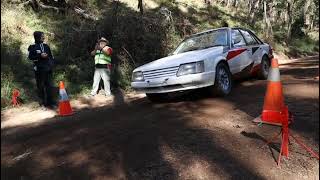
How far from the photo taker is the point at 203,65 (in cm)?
917

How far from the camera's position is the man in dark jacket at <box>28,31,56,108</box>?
1033 cm

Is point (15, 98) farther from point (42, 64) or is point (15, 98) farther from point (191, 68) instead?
point (191, 68)

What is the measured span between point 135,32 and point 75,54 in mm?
2009

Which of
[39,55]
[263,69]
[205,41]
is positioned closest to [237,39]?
[205,41]

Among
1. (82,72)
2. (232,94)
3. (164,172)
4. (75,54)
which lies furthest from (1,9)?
(164,172)

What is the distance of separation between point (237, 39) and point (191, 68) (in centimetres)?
220

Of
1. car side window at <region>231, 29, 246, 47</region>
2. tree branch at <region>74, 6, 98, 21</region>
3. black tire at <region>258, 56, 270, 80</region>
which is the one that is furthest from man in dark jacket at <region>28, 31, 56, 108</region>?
tree branch at <region>74, 6, 98, 21</region>

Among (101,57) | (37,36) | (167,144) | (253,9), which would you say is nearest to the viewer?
(167,144)

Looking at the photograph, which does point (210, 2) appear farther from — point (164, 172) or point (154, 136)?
point (164, 172)

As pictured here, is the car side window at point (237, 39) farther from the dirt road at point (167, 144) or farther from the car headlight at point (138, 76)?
the car headlight at point (138, 76)

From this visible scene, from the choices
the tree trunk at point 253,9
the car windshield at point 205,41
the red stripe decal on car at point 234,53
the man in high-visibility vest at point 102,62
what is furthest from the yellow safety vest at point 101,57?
the tree trunk at point 253,9

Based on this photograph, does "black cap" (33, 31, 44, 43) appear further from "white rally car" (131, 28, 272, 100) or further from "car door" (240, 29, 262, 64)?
"car door" (240, 29, 262, 64)

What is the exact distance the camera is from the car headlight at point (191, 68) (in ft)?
30.1

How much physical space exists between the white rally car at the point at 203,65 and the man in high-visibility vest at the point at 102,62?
2.22 m
